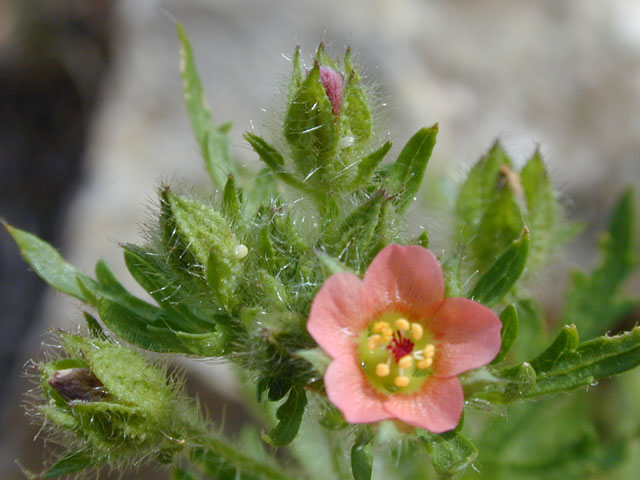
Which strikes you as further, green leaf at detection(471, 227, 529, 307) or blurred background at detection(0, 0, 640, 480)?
blurred background at detection(0, 0, 640, 480)

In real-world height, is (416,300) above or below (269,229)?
above

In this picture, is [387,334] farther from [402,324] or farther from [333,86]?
[333,86]

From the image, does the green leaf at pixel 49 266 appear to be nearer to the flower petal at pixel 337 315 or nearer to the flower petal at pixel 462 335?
the flower petal at pixel 337 315

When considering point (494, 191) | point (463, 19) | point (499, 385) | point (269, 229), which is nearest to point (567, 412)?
point (494, 191)

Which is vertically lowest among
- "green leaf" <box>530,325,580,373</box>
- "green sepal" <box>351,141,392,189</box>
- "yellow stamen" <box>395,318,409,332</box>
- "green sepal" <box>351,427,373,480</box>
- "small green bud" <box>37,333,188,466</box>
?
"small green bud" <box>37,333,188,466</box>

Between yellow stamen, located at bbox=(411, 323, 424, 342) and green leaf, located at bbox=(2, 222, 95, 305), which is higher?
yellow stamen, located at bbox=(411, 323, 424, 342)

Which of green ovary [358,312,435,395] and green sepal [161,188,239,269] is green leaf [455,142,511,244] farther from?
green sepal [161,188,239,269]

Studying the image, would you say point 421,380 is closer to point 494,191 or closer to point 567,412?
point 494,191

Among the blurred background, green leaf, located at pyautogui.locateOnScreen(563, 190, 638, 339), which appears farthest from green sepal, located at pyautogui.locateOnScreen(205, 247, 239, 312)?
the blurred background
